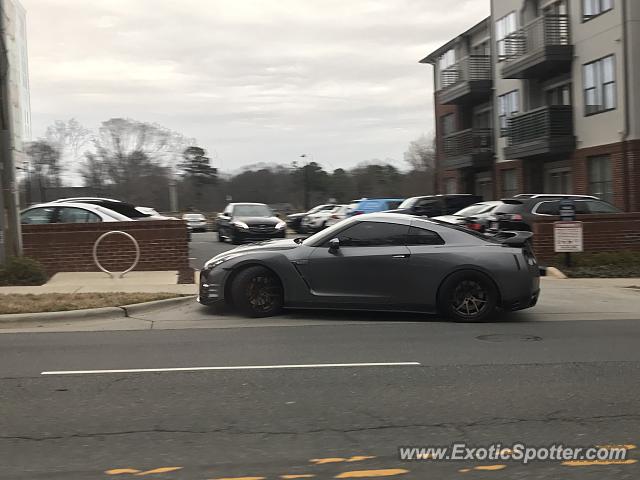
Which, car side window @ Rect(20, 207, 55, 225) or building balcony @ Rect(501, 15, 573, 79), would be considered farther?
building balcony @ Rect(501, 15, 573, 79)

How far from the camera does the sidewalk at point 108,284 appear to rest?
1166 cm

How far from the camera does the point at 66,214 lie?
1473 cm

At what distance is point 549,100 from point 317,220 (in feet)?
38.0

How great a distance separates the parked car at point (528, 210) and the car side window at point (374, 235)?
6654 mm

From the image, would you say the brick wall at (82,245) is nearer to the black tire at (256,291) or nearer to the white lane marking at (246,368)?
the black tire at (256,291)

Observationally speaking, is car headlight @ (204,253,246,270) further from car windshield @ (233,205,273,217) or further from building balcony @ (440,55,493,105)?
building balcony @ (440,55,493,105)

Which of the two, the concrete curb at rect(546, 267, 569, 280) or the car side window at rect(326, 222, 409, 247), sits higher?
the car side window at rect(326, 222, 409, 247)

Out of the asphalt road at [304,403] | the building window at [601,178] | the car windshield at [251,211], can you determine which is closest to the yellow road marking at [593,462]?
the asphalt road at [304,403]

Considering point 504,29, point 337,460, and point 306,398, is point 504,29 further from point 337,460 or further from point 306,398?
point 337,460

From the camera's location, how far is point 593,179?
79.5 feet

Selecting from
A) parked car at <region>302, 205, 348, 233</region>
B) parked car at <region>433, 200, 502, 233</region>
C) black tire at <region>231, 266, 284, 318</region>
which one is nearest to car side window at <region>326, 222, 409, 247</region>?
black tire at <region>231, 266, 284, 318</region>

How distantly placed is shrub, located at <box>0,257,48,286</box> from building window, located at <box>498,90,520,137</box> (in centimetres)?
2242

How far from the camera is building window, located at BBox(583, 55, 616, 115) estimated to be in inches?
893

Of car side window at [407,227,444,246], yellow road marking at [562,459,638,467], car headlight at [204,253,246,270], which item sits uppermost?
car side window at [407,227,444,246]
